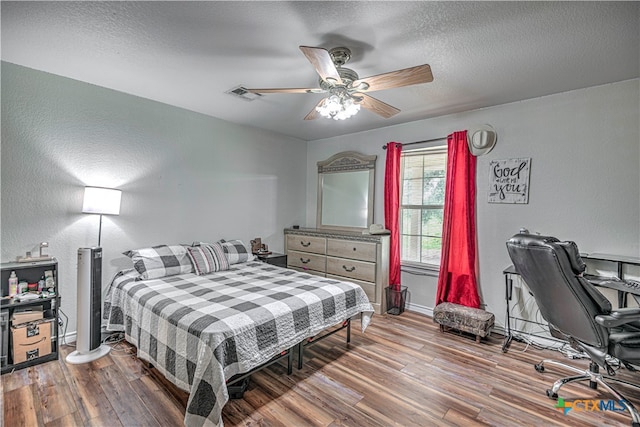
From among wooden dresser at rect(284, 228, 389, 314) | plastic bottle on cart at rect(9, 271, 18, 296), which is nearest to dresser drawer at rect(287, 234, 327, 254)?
wooden dresser at rect(284, 228, 389, 314)

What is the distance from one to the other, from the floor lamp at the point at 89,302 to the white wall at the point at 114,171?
347mm

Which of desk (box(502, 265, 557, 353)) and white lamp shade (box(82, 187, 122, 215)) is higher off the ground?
white lamp shade (box(82, 187, 122, 215))

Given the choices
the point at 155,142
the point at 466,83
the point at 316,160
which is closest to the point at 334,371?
the point at 466,83

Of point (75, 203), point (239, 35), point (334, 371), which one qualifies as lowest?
point (334, 371)

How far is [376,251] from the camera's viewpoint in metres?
3.75

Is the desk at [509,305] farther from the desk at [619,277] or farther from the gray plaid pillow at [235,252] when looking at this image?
the gray plaid pillow at [235,252]

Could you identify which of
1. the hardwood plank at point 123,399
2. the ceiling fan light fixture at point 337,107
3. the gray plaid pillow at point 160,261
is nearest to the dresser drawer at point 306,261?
the gray plaid pillow at point 160,261

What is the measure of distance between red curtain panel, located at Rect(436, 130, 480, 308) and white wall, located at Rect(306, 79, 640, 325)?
113 millimetres

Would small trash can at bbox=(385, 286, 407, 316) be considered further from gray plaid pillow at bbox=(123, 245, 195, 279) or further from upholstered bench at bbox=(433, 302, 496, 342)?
gray plaid pillow at bbox=(123, 245, 195, 279)

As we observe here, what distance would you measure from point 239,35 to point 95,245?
8.12 ft

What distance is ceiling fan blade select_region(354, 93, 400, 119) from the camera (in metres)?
2.32

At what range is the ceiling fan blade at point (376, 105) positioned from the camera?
2.32 m

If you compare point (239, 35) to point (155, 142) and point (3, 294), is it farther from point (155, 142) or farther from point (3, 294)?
point (3, 294)

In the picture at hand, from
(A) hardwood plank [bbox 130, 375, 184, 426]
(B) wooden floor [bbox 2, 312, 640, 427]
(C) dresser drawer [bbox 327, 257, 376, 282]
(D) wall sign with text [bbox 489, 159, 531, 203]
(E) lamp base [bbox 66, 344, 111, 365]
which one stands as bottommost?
(B) wooden floor [bbox 2, 312, 640, 427]
